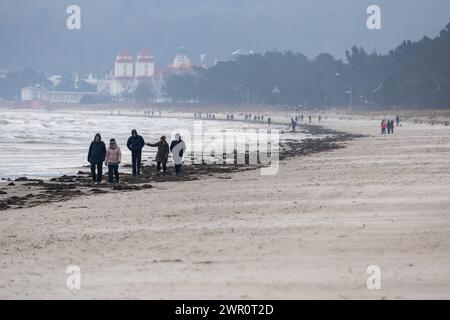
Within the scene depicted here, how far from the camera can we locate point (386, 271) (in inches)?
345

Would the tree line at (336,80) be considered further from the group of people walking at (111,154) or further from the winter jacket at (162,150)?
the group of people walking at (111,154)

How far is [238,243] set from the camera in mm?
10570

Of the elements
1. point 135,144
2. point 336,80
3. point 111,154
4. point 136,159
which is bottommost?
point 136,159

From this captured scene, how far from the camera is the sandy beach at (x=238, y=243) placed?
8.30m

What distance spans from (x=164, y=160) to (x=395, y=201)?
372 inches

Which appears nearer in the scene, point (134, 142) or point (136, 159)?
point (134, 142)

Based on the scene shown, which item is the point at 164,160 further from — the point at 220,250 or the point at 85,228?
the point at 220,250

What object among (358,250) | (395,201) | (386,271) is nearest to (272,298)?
(386,271)

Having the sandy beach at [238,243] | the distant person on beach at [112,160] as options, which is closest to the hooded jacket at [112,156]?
the distant person on beach at [112,160]

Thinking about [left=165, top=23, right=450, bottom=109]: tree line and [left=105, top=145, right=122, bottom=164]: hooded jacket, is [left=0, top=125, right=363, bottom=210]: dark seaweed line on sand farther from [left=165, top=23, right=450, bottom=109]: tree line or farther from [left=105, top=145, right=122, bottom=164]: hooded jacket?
[left=165, top=23, right=450, bottom=109]: tree line

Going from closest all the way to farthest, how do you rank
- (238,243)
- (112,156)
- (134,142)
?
(238,243), (112,156), (134,142)

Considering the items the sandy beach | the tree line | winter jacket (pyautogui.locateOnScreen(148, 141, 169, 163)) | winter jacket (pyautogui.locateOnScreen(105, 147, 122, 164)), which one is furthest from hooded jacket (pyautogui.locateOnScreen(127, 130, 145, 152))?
the tree line

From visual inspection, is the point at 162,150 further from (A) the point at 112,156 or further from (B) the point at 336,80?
(B) the point at 336,80

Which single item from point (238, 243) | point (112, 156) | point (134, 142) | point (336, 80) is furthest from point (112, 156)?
point (336, 80)
